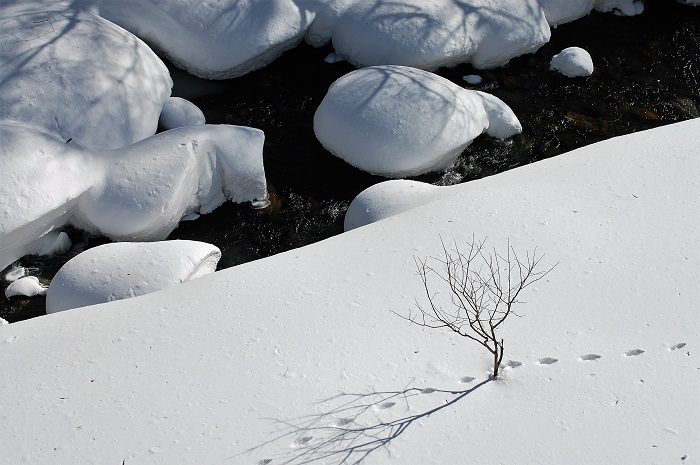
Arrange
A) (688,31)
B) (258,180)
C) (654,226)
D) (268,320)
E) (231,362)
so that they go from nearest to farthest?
(231,362) < (268,320) < (654,226) < (258,180) < (688,31)

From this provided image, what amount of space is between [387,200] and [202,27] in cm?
251

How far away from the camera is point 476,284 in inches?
175

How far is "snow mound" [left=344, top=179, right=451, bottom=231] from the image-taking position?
5469 mm

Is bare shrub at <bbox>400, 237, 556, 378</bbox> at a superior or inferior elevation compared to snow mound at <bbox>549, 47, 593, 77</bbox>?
superior

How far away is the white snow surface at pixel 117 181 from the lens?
546 cm

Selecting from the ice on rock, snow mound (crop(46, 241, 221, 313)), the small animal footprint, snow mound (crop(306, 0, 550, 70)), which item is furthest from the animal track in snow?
snow mound (crop(306, 0, 550, 70))

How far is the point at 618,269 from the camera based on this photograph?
448 cm

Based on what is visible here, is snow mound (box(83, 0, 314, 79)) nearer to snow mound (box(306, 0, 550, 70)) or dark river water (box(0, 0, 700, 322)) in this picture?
dark river water (box(0, 0, 700, 322))

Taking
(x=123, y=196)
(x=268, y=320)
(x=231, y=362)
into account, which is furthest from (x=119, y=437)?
(x=123, y=196)

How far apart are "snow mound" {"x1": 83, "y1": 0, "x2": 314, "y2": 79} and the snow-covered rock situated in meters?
2.47

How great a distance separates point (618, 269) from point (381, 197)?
1.74 m

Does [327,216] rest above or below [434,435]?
below

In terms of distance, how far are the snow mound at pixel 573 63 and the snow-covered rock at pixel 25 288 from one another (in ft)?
15.9

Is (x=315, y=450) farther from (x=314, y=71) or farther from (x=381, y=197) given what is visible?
(x=314, y=71)
